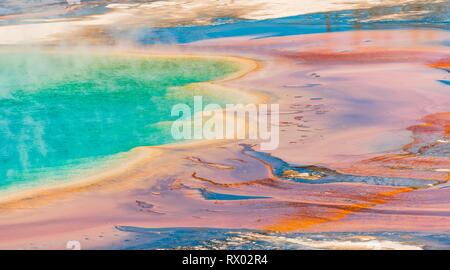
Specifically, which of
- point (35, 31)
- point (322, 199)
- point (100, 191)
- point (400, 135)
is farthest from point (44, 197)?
point (35, 31)

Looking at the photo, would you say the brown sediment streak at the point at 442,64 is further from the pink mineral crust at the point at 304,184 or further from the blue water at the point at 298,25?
the blue water at the point at 298,25

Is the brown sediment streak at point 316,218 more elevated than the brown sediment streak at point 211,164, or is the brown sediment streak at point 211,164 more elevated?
the brown sediment streak at point 211,164

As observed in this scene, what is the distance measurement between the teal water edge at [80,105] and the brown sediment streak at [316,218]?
54.7 inches

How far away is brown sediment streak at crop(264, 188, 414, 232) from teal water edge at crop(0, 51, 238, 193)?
1.39 m

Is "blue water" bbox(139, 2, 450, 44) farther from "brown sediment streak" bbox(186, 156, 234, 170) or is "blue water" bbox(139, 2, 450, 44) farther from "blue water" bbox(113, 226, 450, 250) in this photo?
"blue water" bbox(113, 226, 450, 250)

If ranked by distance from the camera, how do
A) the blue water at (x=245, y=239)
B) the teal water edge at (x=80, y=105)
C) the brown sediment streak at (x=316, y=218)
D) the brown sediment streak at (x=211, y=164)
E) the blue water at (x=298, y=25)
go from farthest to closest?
the blue water at (x=298, y=25), the teal water edge at (x=80, y=105), the brown sediment streak at (x=211, y=164), the brown sediment streak at (x=316, y=218), the blue water at (x=245, y=239)

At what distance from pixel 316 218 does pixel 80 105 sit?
9.49ft

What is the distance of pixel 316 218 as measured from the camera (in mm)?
3635

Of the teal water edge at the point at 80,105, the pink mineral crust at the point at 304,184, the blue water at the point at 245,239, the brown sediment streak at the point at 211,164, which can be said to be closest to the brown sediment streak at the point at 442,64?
the pink mineral crust at the point at 304,184

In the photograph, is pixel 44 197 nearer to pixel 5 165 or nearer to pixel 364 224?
pixel 5 165

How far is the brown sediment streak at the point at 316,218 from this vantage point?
3557 mm

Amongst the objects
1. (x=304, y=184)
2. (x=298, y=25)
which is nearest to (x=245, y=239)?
(x=304, y=184)

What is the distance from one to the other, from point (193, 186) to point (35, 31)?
5.35 m

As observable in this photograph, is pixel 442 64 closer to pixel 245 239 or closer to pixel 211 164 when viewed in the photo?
pixel 211 164
